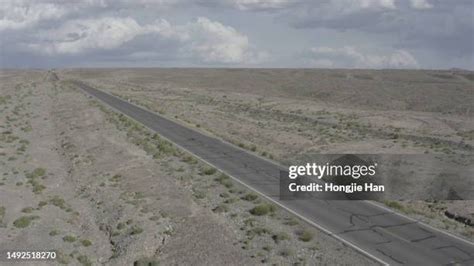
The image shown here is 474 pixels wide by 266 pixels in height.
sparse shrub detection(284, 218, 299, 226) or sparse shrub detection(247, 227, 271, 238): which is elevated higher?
sparse shrub detection(284, 218, 299, 226)

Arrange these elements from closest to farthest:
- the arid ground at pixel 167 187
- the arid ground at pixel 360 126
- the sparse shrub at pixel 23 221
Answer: the arid ground at pixel 167 187 < the sparse shrub at pixel 23 221 < the arid ground at pixel 360 126

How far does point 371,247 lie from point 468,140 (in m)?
42.6

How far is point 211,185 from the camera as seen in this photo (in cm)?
3616

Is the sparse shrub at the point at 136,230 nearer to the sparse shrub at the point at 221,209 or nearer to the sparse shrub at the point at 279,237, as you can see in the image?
the sparse shrub at the point at 221,209

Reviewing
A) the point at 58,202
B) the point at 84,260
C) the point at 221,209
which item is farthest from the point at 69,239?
the point at 221,209

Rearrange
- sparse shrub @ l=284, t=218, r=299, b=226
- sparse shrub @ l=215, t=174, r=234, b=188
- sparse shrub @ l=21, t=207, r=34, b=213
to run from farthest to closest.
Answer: sparse shrub @ l=215, t=174, r=234, b=188, sparse shrub @ l=21, t=207, r=34, b=213, sparse shrub @ l=284, t=218, r=299, b=226

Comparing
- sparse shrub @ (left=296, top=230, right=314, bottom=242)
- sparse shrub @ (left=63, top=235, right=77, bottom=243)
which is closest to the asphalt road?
sparse shrub @ (left=296, top=230, right=314, bottom=242)

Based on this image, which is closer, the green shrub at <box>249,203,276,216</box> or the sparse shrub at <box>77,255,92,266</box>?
the sparse shrub at <box>77,255,92,266</box>

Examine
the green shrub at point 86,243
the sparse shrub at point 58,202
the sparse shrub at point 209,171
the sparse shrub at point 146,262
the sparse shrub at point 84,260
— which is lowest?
the sparse shrub at point 84,260

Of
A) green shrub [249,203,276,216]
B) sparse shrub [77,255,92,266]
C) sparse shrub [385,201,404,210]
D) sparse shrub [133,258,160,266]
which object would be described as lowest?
sparse shrub [77,255,92,266]

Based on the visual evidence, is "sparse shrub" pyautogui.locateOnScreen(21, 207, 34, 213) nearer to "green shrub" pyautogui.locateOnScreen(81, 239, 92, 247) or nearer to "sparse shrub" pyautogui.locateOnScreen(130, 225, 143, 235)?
"green shrub" pyautogui.locateOnScreen(81, 239, 92, 247)

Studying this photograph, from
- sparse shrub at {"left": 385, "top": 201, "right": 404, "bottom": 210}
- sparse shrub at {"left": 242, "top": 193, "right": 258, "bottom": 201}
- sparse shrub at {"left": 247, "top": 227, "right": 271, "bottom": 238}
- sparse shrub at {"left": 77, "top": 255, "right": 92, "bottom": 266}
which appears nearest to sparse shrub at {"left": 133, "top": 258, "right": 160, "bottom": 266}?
sparse shrub at {"left": 77, "top": 255, "right": 92, "bottom": 266}

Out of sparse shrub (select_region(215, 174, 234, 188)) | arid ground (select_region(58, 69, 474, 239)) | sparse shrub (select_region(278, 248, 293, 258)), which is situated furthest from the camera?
arid ground (select_region(58, 69, 474, 239))

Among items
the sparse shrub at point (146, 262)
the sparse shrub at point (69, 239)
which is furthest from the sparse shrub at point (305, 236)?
the sparse shrub at point (69, 239)
